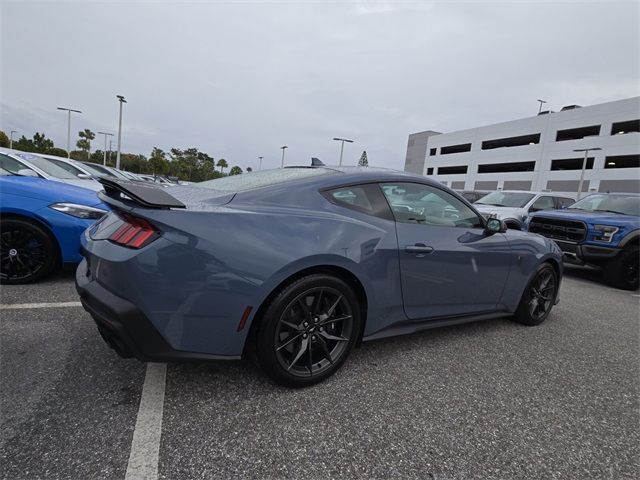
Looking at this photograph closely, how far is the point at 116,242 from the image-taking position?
191 centimetres

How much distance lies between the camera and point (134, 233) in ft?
6.13

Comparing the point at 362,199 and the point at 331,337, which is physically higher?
A: the point at 362,199

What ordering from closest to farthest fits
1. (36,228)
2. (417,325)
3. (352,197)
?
(352,197), (417,325), (36,228)

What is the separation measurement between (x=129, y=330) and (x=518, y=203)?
10.3m

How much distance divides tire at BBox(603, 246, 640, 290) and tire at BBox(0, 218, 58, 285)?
7.86 meters

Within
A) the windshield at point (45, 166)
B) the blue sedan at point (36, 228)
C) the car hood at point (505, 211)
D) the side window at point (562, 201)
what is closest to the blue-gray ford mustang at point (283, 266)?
the blue sedan at point (36, 228)

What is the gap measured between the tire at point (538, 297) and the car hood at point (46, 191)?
436 cm

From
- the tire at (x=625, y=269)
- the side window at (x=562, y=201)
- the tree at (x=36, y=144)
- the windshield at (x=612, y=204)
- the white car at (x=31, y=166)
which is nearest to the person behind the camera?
the tire at (x=625, y=269)

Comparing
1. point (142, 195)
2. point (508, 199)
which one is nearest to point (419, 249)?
point (142, 195)

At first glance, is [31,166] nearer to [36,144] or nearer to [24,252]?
[24,252]

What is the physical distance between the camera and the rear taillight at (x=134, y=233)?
5.98 ft

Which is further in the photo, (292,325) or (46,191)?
(46,191)

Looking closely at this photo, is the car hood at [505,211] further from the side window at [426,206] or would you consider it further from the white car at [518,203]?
the side window at [426,206]

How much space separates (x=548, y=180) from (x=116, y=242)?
163 feet
